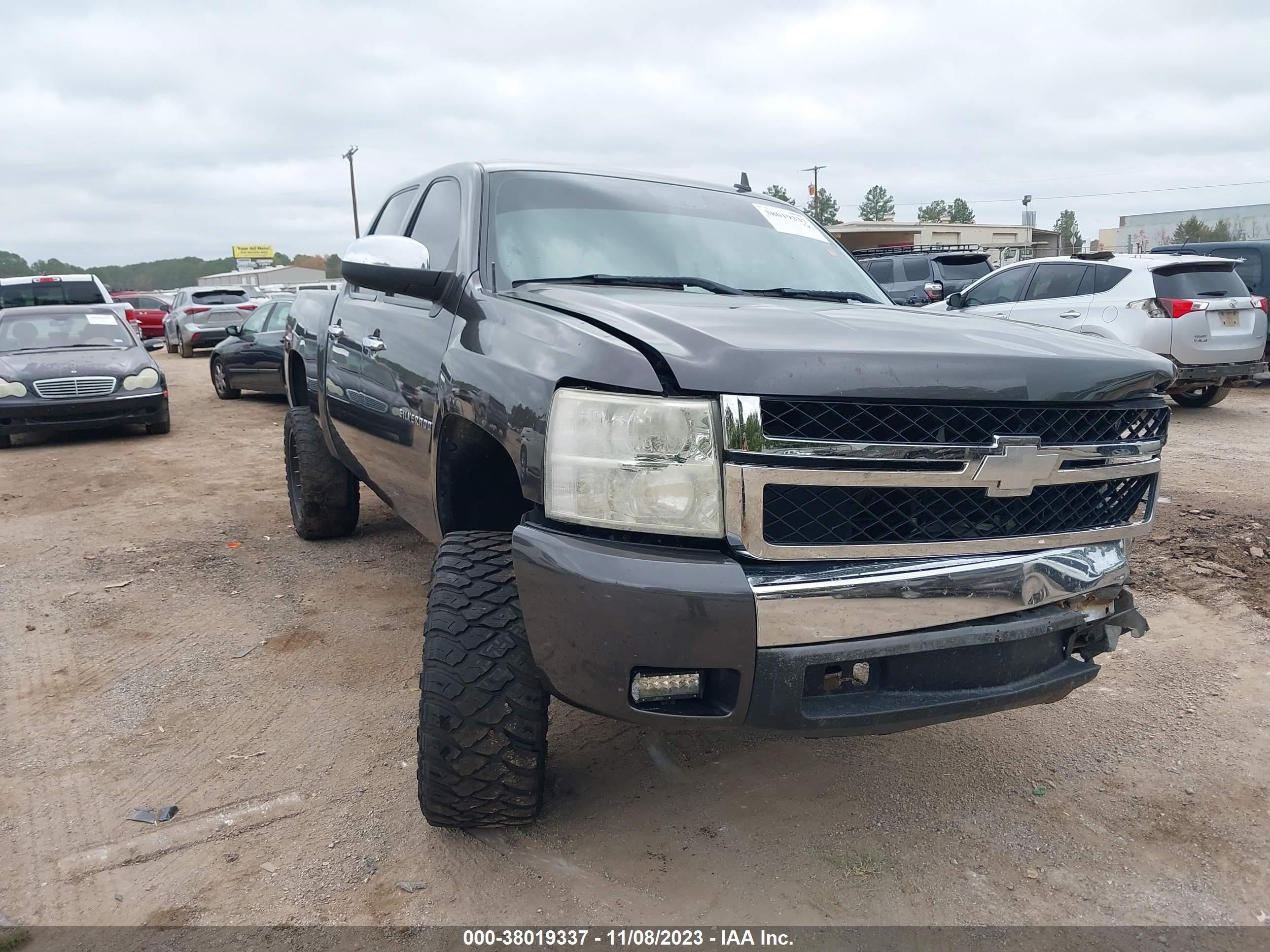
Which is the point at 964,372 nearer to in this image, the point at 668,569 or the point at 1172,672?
the point at 668,569

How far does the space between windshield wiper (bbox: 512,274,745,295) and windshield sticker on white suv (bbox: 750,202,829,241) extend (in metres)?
0.79

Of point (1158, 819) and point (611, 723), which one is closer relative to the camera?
point (1158, 819)

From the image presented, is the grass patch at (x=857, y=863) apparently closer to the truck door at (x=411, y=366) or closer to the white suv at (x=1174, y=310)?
the truck door at (x=411, y=366)

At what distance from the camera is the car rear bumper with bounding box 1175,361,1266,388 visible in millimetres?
9055

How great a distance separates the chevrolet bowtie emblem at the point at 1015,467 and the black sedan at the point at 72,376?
956cm

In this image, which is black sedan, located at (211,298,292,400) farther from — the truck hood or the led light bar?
the led light bar

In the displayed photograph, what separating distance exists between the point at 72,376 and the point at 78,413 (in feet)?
1.20

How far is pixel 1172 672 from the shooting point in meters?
3.68

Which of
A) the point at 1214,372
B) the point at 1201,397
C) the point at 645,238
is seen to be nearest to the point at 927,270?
the point at 1201,397

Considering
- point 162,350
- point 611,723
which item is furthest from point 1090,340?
point 162,350

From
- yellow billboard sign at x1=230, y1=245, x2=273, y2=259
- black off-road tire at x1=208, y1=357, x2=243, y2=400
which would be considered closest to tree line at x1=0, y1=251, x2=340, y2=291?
yellow billboard sign at x1=230, y1=245, x2=273, y2=259

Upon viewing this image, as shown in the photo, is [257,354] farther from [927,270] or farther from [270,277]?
[270,277]

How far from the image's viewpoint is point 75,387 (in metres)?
9.59

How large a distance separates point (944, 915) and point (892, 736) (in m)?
0.96
